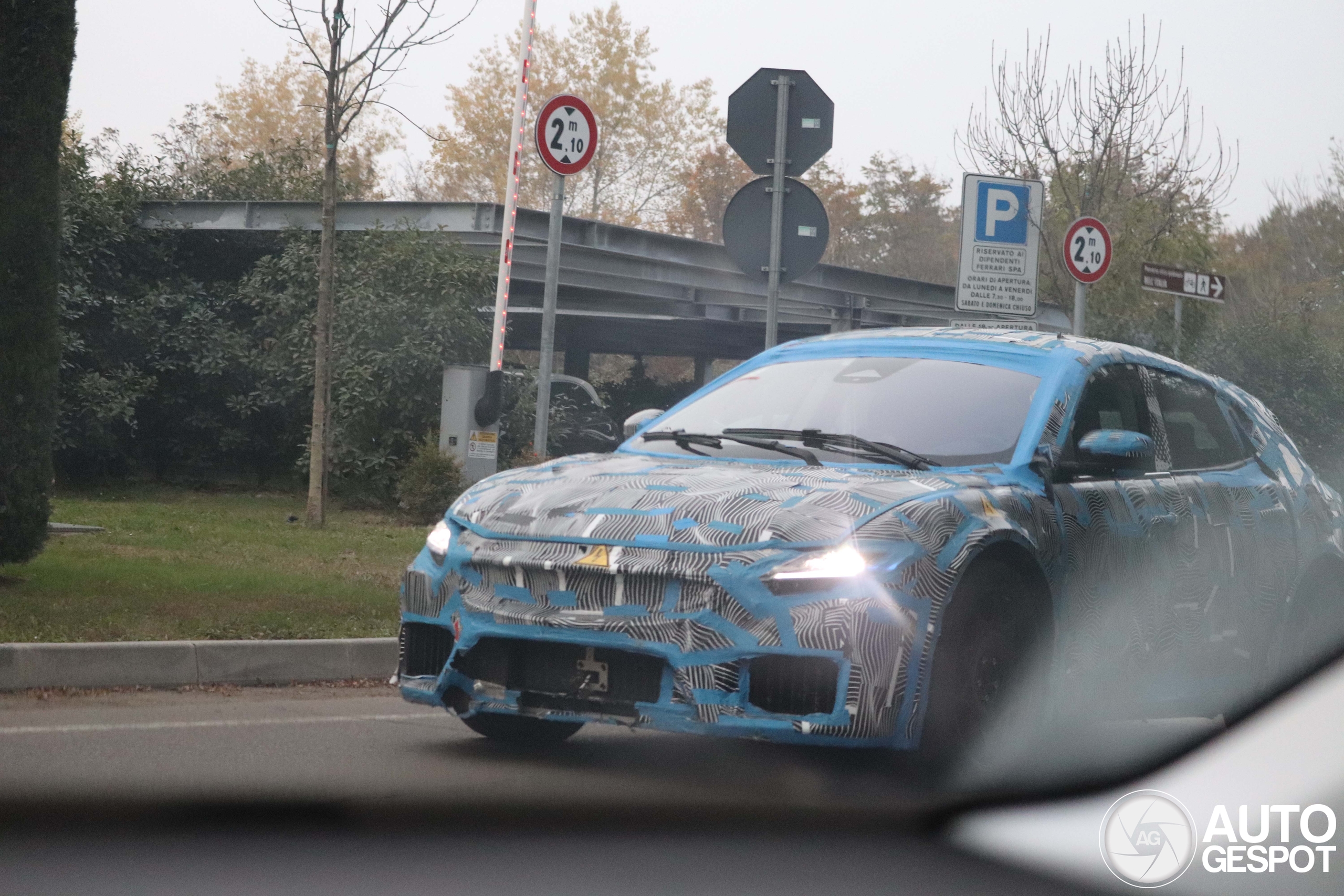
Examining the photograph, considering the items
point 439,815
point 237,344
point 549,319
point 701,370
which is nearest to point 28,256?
point 549,319

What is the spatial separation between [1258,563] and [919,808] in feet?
7.57

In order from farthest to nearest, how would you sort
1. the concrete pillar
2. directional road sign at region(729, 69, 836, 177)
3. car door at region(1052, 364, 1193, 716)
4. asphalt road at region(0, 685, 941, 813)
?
the concrete pillar → directional road sign at region(729, 69, 836, 177) → car door at region(1052, 364, 1193, 716) → asphalt road at region(0, 685, 941, 813)

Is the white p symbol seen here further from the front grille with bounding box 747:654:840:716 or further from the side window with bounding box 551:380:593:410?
the side window with bounding box 551:380:593:410

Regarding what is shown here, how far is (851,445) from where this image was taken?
5734 millimetres

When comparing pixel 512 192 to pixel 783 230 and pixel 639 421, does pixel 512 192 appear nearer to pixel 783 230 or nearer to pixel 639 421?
pixel 783 230

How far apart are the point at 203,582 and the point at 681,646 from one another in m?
6.00

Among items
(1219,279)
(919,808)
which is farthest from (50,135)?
(1219,279)

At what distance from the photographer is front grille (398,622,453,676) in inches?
213

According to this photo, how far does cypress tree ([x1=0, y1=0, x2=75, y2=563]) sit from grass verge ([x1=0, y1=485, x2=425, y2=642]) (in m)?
0.58

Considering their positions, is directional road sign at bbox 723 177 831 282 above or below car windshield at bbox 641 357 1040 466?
above

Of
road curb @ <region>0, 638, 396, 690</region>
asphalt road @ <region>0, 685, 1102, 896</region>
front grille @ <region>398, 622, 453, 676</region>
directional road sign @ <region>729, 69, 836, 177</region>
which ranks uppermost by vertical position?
directional road sign @ <region>729, 69, 836, 177</region>

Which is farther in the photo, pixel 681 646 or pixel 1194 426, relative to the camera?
pixel 1194 426

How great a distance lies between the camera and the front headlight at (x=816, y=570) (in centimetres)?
479
